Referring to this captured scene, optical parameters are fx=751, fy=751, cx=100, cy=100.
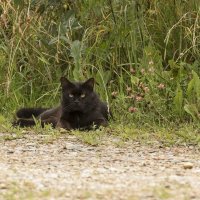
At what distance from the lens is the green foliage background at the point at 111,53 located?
8.84m

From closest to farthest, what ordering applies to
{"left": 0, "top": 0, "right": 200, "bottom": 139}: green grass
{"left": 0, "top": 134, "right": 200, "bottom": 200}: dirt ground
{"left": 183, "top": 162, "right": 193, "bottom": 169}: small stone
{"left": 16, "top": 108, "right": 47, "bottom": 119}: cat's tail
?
{"left": 0, "top": 134, "right": 200, "bottom": 200}: dirt ground → {"left": 183, "top": 162, "right": 193, "bottom": 169}: small stone → {"left": 0, "top": 0, "right": 200, "bottom": 139}: green grass → {"left": 16, "top": 108, "right": 47, "bottom": 119}: cat's tail

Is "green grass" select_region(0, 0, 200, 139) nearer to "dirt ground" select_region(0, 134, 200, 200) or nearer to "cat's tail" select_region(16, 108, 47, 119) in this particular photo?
"cat's tail" select_region(16, 108, 47, 119)

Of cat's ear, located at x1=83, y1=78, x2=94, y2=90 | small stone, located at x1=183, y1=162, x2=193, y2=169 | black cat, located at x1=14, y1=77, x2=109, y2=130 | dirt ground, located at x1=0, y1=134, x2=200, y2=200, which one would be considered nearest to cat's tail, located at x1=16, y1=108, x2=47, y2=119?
black cat, located at x1=14, y1=77, x2=109, y2=130

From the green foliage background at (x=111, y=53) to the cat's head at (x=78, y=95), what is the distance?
0.30 meters

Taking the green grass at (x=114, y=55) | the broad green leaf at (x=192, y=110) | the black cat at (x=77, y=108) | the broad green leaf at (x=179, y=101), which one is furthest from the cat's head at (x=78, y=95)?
the broad green leaf at (x=192, y=110)

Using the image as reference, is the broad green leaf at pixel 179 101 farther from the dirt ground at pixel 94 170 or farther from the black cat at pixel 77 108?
the dirt ground at pixel 94 170

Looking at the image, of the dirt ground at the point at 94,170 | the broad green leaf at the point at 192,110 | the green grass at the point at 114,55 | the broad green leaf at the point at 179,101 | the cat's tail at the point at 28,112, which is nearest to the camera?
the dirt ground at the point at 94,170

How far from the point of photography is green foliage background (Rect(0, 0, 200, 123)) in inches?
348

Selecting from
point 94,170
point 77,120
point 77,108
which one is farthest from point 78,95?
point 94,170

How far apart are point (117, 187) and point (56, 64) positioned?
18.1 feet

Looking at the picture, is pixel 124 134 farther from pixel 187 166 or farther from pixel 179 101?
pixel 187 166

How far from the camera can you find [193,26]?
948cm

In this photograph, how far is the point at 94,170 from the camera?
5.76 m

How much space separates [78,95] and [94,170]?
333cm
